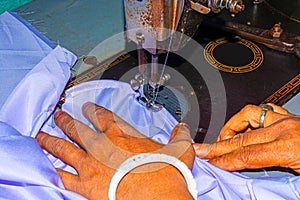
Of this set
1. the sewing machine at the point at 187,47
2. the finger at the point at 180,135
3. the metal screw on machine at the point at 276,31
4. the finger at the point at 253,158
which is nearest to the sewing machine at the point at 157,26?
the sewing machine at the point at 187,47

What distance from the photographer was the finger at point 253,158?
834 mm

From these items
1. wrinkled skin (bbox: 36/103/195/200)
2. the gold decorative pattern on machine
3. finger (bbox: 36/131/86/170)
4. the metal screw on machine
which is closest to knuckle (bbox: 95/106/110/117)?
wrinkled skin (bbox: 36/103/195/200)

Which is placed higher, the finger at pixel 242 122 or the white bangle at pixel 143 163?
the white bangle at pixel 143 163

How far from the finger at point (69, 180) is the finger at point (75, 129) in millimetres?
65

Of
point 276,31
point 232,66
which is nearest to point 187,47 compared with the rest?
point 232,66

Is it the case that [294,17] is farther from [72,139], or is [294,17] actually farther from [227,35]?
[72,139]

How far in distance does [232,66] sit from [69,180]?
0.68 meters

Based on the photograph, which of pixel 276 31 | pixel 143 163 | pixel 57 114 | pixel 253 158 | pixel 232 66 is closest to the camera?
pixel 143 163

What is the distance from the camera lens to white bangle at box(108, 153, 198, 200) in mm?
731

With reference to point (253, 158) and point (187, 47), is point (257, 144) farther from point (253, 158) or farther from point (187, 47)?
point (187, 47)

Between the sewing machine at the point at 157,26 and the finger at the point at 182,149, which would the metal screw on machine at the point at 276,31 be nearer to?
the sewing machine at the point at 157,26

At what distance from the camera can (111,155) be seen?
31.8 inches

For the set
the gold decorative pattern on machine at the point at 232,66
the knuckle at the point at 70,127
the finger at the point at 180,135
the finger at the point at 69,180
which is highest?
the knuckle at the point at 70,127

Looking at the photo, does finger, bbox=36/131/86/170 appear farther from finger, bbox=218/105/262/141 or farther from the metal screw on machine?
the metal screw on machine
